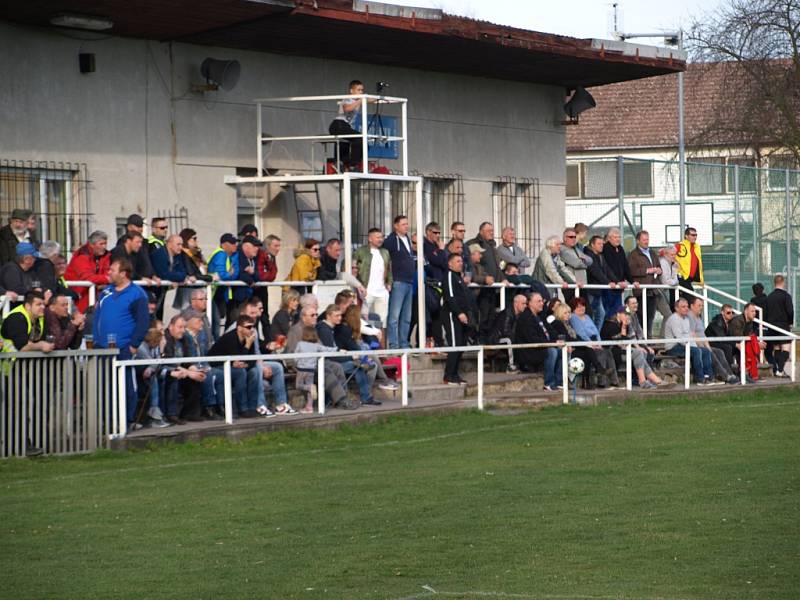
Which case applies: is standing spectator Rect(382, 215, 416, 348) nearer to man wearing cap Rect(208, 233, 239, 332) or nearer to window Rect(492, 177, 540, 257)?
man wearing cap Rect(208, 233, 239, 332)

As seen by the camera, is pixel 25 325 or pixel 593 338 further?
pixel 593 338

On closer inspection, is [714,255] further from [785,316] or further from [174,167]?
[174,167]

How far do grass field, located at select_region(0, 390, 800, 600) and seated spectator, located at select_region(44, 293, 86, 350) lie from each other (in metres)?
1.31

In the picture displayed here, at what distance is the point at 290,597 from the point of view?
8750 mm

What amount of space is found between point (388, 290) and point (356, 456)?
5.72 m

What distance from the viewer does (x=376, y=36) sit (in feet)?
72.2

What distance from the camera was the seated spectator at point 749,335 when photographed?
24375 mm

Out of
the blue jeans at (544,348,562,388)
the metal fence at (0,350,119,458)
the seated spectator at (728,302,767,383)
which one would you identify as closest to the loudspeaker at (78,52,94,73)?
the metal fence at (0,350,119,458)

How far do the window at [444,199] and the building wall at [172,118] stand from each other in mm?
182

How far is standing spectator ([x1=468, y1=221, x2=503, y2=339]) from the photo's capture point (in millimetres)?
22234

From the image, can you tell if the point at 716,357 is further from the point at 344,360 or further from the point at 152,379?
the point at 152,379

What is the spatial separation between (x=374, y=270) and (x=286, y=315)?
2291 millimetres

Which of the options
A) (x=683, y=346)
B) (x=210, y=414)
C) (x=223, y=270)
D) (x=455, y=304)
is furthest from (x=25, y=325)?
(x=683, y=346)

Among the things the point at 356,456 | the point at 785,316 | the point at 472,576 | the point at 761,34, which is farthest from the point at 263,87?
the point at 761,34
